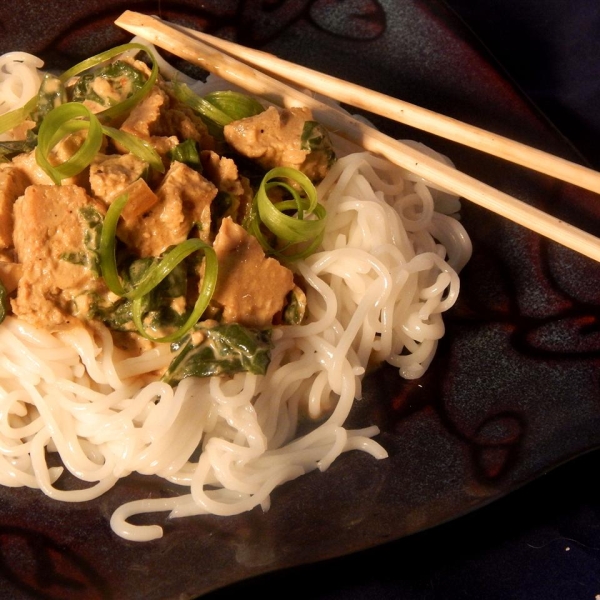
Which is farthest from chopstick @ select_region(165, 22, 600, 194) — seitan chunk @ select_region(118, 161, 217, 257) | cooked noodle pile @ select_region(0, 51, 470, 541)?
seitan chunk @ select_region(118, 161, 217, 257)

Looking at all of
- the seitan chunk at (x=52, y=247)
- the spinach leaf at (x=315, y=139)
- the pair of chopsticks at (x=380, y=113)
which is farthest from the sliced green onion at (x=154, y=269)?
the pair of chopsticks at (x=380, y=113)

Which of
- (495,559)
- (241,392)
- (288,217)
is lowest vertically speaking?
(495,559)

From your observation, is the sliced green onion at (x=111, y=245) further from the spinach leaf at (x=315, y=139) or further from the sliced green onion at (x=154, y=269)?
the spinach leaf at (x=315, y=139)

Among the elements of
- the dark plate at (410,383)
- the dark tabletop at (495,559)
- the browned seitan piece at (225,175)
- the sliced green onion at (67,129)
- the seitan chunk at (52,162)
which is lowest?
the dark tabletop at (495,559)

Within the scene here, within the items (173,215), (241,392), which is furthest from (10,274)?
(241,392)

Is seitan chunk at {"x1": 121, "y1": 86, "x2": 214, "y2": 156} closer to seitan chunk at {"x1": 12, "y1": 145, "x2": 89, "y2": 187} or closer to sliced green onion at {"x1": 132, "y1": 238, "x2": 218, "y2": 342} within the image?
seitan chunk at {"x1": 12, "y1": 145, "x2": 89, "y2": 187}

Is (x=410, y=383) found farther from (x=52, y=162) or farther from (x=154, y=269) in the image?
(x=52, y=162)

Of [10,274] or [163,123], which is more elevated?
[163,123]

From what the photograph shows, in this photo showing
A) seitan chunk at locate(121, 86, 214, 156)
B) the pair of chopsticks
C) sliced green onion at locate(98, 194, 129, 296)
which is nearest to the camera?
sliced green onion at locate(98, 194, 129, 296)
